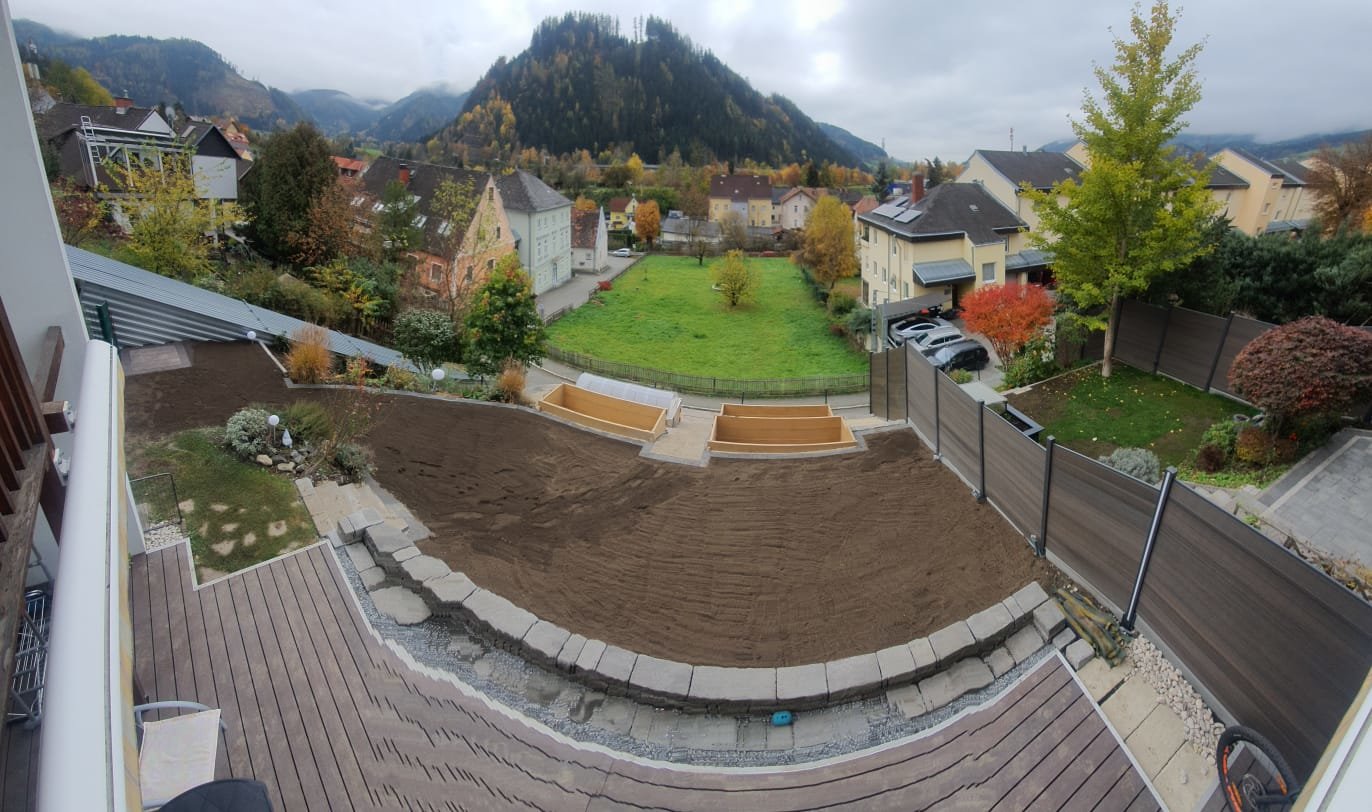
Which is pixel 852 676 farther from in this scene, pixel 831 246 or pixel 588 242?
pixel 588 242

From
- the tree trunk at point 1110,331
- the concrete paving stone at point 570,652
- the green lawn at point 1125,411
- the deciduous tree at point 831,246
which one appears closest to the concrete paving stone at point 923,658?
the concrete paving stone at point 570,652

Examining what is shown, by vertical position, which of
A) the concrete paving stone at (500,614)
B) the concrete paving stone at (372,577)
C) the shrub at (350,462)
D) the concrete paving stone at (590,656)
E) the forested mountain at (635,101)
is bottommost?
the concrete paving stone at (590,656)

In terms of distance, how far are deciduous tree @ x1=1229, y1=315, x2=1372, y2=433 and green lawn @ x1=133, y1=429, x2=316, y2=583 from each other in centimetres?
1440

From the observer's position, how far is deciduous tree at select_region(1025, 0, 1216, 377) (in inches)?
569

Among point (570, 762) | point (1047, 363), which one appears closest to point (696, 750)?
point (570, 762)

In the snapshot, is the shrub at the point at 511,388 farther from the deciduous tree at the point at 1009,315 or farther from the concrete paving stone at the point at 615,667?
the deciduous tree at the point at 1009,315

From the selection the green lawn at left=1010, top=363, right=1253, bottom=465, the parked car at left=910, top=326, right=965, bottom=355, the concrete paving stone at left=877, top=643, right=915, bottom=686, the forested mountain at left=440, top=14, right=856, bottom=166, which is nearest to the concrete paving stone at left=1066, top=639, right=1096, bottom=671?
the concrete paving stone at left=877, top=643, right=915, bottom=686

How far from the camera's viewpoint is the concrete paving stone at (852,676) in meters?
6.50

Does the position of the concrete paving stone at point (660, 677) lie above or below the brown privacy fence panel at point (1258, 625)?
below

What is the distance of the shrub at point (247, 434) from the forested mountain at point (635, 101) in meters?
125

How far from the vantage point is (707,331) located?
3631 centimetres

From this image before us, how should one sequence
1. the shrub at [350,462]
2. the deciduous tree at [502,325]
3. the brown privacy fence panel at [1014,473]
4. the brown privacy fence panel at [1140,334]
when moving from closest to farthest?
the brown privacy fence panel at [1014,473], the shrub at [350,462], the brown privacy fence panel at [1140,334], the deciduous tree at [502,325]

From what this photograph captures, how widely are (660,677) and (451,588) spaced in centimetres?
271

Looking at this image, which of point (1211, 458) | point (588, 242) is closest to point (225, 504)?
point (1211, 458)
